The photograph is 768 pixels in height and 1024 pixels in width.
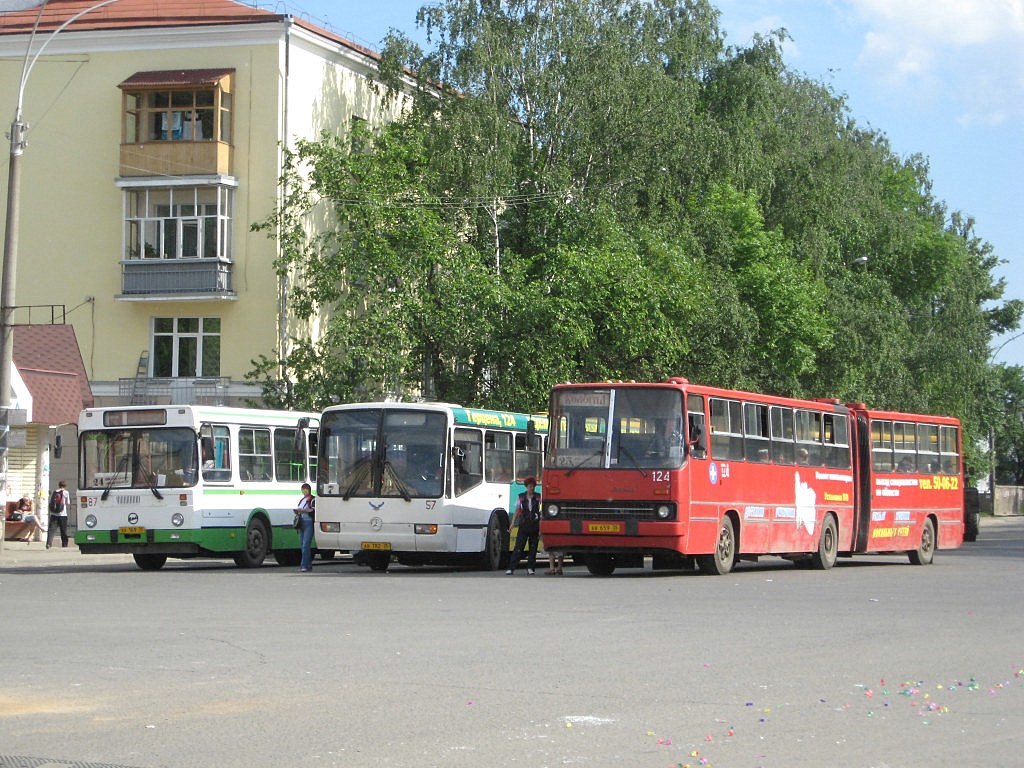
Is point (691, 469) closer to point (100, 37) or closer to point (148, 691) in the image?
point (148, 691)

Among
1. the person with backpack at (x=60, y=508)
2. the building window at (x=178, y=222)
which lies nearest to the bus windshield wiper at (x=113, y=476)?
the person with backpack at (x=60, y=508)

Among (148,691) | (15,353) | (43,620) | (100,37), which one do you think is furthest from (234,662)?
(100,37)

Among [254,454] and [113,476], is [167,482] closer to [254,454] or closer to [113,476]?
[113,476]

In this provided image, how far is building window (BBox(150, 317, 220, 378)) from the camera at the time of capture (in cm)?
5016

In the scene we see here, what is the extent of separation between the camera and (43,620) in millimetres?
16984

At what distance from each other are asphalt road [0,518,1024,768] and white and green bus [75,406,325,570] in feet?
23.0

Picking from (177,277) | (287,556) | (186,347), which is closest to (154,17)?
(177,277)

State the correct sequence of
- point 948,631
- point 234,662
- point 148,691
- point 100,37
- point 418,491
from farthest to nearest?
point 100,37 → point 418,491 → point 948,631 → point 234,662 → point 148,691

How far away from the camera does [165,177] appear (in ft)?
160

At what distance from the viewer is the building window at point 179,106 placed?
159 ft

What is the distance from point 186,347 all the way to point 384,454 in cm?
2280

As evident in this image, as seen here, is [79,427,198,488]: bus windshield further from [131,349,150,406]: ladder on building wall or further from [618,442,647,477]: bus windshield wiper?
[131,349,150,406]: ladder on building wall

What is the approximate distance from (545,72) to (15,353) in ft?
56.9

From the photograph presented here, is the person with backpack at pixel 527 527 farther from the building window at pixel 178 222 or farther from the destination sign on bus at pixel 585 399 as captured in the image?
the building window at pixel 178 222
